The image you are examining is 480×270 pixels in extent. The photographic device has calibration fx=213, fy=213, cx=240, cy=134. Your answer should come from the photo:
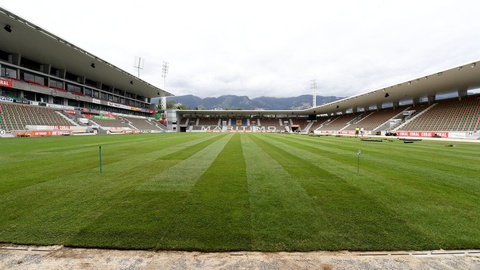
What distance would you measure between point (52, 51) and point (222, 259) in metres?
46.5

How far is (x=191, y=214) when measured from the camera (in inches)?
148

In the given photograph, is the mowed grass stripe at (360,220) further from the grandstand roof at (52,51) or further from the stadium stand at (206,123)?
the stadium stand at (206,123)

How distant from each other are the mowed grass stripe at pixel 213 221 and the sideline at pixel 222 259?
0.52 feet

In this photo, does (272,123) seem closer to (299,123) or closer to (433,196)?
(299,123)

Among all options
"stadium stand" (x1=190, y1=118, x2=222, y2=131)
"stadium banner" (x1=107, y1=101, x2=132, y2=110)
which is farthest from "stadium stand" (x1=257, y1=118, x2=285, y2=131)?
"stadium banner" (x1=107, y1=101, x2=132, y2=110)

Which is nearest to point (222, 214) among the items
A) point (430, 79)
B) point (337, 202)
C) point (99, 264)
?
point (99, 264)

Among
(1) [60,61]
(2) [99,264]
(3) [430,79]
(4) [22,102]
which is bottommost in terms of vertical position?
(2) [99,264]

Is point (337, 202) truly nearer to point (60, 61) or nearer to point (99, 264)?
point (99, 264)

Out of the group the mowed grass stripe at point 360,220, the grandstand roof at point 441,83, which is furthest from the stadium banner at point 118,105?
the mowed grass stripe at point 360,220

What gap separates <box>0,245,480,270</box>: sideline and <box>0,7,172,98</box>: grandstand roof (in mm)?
33617

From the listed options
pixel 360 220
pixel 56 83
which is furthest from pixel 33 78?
pixel 360 220

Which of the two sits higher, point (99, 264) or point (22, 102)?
point (22, 102)

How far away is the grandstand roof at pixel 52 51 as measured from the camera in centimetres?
2655

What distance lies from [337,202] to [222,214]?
7.93 feet
